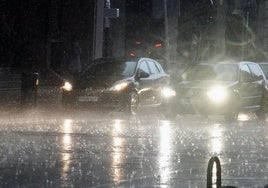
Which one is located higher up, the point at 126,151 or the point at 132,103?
the point at 132,103

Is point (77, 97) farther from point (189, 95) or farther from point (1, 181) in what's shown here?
point (1, 181)

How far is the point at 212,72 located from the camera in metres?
21.7

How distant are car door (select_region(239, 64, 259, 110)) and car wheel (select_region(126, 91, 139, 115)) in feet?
9.40

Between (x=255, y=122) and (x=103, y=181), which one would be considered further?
(x=255, y=122)

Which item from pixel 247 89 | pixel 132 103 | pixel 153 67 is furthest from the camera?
pixel 153 67

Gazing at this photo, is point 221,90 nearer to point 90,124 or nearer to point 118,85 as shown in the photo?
point 118,85

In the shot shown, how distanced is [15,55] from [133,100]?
295 inches

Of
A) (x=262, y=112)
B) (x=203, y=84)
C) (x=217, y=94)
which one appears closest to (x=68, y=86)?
(x=203, y=84)

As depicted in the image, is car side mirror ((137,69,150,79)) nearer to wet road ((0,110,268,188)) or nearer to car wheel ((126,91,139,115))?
car wheel ((126,91,139,115))

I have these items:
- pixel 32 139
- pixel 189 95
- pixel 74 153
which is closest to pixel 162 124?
pixel 189 95

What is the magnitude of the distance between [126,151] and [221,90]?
833 centimetres

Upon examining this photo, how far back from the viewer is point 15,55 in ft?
92.7

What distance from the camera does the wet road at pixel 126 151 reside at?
31.2 feet

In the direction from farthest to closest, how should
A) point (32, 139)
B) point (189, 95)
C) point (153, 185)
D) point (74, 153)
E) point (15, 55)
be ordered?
point (15, 55), point (189, 95), point (32, 139), point (74, 153), point (153, 185)
